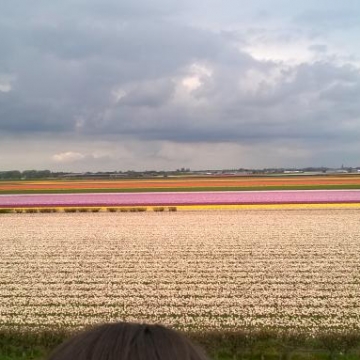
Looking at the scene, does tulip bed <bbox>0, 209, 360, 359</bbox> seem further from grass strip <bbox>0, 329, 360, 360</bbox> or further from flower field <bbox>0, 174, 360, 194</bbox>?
flower field <bbox>0, 174, 360, 194</bbox>

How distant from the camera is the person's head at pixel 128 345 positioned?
1.35 metres

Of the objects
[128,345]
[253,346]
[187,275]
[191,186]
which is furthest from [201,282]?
[191,186]

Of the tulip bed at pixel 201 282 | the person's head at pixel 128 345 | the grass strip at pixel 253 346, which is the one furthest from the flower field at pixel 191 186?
the person's head at pixel 128 345

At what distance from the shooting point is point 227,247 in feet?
78.6

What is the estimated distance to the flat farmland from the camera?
12562mm

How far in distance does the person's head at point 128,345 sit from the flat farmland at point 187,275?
33.8ft

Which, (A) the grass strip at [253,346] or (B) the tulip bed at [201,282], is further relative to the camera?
(B) the tulip bed at [201,282]

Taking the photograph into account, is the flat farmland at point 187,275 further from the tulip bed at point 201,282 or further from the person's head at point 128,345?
the person's head at point 128,345

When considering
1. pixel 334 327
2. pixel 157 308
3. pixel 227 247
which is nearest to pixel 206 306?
pixel 157 308

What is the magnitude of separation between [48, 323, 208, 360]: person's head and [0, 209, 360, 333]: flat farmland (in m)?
10.3

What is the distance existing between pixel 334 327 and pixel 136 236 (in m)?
18.0

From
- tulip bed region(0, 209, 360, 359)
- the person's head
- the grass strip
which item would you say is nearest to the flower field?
tulip bed region(0, 209, 360, 359)

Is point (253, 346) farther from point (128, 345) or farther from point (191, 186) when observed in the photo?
point (191, 186)

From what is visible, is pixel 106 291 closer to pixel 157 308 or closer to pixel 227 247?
pixel 157 308
